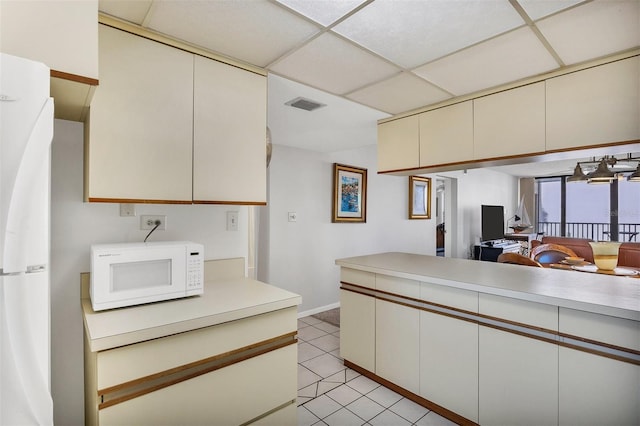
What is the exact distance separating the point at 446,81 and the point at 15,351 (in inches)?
96.3

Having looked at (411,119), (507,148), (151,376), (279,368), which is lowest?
(279,368)

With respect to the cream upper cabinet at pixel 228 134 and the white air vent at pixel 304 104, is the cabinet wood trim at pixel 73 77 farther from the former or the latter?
the white air vent at pixel 304 104

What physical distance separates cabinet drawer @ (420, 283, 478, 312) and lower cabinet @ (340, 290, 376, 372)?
1.54ft

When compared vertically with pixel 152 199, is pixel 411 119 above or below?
above

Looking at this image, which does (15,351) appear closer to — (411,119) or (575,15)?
(575,15)

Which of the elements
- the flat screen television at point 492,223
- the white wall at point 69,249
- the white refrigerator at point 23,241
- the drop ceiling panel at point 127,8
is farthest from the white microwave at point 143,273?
the flat screen television at point 492,223

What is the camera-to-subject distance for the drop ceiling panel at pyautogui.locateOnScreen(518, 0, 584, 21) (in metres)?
1.35

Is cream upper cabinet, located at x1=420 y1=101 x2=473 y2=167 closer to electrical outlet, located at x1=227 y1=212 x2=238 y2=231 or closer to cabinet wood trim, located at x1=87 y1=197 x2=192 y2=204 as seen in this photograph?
electrical outlet, located at x1=227 y1=212 x2=238 y2=231

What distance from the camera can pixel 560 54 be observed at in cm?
178

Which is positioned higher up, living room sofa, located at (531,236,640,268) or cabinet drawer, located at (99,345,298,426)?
living room sofa, located at (531,236,640,268)

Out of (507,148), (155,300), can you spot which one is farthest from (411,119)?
(155,300)

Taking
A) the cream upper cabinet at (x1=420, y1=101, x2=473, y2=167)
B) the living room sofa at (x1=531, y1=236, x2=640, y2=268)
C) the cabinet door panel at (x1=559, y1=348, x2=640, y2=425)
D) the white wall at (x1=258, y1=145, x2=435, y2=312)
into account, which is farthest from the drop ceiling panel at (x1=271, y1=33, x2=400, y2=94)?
the living room sofa at (x1=531, y1=236, x2=640, y2=268)

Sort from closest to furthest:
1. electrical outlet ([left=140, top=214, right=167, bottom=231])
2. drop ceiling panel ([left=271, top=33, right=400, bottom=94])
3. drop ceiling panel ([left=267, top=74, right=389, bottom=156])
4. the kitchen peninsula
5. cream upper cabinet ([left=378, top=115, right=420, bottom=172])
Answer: the kitchen peninsula < drop ceiling panel ([left=271, top=33, right=400, bottom=94]) < electrical outlet ([left=140, top=214, right=167, bottom=231]) < drop ceiling panel ([left=267, top=74, right=389, bottom=156]) < cream upper cabinet ([left=378, top=115, right=420, bottom=172])

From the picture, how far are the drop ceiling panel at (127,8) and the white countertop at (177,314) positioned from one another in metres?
1.36
